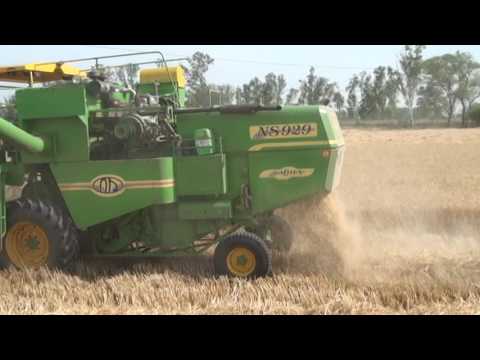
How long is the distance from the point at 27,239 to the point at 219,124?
2635 millimetres

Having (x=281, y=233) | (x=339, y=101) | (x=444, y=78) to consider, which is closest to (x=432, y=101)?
(x=444, y=78)

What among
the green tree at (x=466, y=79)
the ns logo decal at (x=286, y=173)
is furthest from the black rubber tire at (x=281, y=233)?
the green tree at (x=466, y=79)

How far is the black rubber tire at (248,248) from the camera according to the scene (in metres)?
5.48

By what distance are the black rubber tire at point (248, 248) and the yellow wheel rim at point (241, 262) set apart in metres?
0.03

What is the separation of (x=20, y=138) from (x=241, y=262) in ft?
9.07

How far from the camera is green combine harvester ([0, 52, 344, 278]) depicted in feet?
18.4

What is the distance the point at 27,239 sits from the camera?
19.7 ft

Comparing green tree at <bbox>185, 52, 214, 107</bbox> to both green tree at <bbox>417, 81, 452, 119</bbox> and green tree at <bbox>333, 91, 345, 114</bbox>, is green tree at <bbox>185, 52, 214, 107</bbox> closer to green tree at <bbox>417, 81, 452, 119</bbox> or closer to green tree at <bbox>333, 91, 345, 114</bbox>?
green tree at <bbox>333, 91, 345, 114</bbox>

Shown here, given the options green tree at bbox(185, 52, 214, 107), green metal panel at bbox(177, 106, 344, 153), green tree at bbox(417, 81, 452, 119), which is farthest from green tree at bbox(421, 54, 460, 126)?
green metal panel at bbox(177, 106, 344, 153)

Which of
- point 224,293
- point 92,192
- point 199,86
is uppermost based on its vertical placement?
point 199,86

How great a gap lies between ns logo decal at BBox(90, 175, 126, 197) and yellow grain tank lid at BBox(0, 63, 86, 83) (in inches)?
67.4

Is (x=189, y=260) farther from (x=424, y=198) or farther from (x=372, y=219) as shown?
(x=424, y=198)

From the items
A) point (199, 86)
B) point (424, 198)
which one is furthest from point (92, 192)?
point (424, 198)

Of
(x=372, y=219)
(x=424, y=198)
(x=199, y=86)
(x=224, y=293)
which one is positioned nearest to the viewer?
(x=224, y=293)
